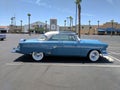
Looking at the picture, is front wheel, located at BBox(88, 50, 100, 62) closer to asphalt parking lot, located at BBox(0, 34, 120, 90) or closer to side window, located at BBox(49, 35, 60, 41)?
asphalt parking lot, located at BBox(0, 34, 120, 90)

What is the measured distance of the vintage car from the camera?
11.9 meters

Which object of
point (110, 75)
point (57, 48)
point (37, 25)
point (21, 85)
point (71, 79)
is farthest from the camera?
point (37, 25)

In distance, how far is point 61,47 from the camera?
39.1 feet

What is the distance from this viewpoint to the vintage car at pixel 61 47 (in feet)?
39.1

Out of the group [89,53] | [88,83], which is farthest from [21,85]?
[89,53]

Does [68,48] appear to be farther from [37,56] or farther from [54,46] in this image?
[37,56]

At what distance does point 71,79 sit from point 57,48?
13.6 feet

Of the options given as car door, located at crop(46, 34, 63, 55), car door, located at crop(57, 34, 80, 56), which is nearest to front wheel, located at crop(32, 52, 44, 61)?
car door, located at crop(46, 34, 63, 55)

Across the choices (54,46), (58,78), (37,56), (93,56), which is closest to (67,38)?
(54,46)

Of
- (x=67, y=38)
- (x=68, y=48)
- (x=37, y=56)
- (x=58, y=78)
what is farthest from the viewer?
(x=67, y=38)

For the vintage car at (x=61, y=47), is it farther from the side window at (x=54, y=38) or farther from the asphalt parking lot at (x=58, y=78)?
the asphalt parking lot at (x=58, y=78)

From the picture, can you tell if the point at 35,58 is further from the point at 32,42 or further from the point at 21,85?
the point at 21,85

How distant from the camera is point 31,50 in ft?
39.5

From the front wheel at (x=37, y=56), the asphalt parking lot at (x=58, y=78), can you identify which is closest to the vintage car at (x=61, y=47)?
the front wheel at (x=37, y=56)
